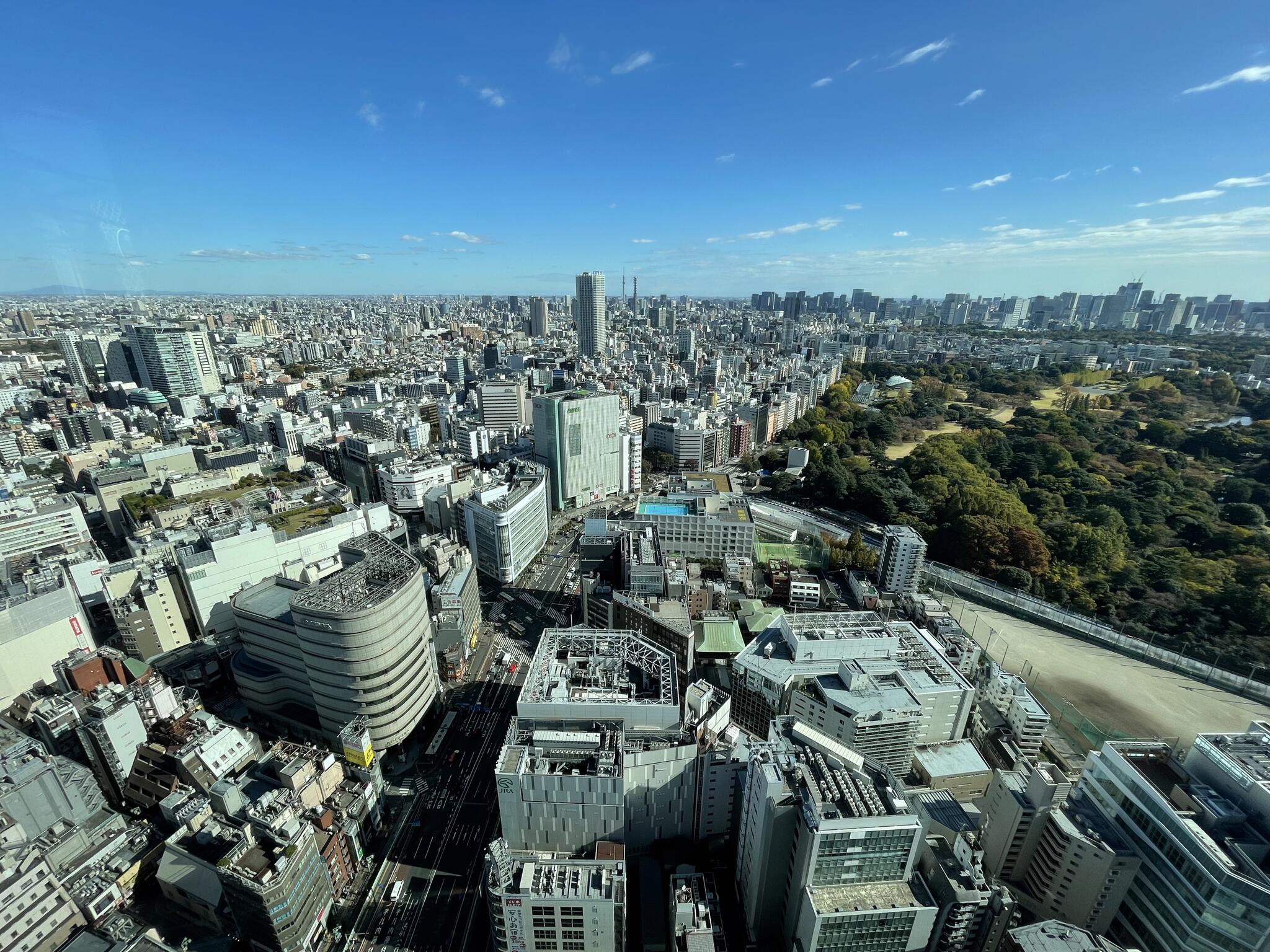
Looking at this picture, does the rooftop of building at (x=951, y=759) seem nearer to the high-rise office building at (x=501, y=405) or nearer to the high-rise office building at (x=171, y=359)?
the high-rise office building at (x=501, y=405)

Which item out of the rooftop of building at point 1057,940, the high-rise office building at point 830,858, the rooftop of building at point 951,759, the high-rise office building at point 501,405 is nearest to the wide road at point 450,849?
the high-rise office building at point 830,858

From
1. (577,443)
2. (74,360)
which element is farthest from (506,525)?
(74,360)

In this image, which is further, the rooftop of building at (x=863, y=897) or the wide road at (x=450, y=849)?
the wide road at (x=450, y=849)

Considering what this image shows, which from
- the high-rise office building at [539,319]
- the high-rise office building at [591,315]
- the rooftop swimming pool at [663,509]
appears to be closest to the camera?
the rooftop swimming pool at [663,509]

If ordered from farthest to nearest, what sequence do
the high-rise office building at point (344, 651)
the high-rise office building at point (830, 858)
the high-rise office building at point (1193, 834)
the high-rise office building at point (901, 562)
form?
the high-rise office building at point (901, 562)
the high-rise office building at point (344, 651)
the high-rise office building at point (830, 858)
the high-rise office building at point (1193, 834)

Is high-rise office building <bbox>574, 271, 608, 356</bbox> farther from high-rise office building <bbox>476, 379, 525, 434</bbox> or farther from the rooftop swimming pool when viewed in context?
the rooftop swimming pool

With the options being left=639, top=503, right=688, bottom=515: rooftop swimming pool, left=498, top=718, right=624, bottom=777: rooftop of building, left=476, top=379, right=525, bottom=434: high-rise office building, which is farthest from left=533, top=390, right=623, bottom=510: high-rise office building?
left=498, top=718, right=624, bottom=777: rooftop of building

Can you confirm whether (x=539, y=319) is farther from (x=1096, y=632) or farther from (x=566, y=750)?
(x=566, y=750)
